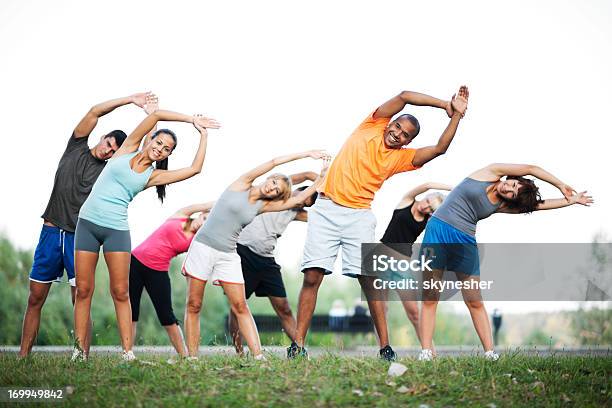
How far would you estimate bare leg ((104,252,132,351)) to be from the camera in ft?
25.6

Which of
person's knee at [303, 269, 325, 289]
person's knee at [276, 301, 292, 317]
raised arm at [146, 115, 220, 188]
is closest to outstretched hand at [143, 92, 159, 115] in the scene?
raised arm at [146, 115, 220, 188]

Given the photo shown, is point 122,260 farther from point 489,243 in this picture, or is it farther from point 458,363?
point 489,243

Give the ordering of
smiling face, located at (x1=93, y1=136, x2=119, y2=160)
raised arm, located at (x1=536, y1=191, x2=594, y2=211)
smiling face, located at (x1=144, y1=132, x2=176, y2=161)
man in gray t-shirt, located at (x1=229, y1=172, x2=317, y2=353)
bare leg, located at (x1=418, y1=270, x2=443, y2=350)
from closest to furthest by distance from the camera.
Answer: smiling face, located at (x1=144, y1=132, x2=176, y2=161) → bare leg, located at (x1=418, y1=270, x2=443, y2=350) → raised arm, located at (x1=536, y1=191, x2=594, y2=211) → smiling face, located at (x1=93, y1=136, x2=119, y2=160) → man in gray t-shirt, located at (x1=229, y1=172, x2=317, y2=353)

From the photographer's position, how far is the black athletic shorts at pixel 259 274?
9523 mm

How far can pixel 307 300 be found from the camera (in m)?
8.14

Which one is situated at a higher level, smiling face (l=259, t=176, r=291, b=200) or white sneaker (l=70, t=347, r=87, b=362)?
smiling face (l=259, t=176, r=291, b=200)

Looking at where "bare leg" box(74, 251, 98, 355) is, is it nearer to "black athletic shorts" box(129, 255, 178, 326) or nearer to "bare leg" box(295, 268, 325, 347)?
"black athletic shorts" box(129, 255, 178, 326)

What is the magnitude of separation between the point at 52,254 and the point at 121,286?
1.14m

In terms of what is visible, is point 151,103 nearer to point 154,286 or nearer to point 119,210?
point 119,210

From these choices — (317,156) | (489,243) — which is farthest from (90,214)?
(489,243)

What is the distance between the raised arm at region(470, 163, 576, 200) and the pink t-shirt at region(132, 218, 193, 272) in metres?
3.32

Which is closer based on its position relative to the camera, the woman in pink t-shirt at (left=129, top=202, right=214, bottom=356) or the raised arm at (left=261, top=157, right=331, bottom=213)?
the raised arm at (left=261, top=157, right=331, bottom=213)

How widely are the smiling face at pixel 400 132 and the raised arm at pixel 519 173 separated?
0.71 m

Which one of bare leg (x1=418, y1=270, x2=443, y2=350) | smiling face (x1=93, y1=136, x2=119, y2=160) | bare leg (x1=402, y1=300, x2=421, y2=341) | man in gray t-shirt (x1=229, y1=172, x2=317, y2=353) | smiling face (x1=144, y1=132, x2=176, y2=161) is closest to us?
smiling face (x1=144, y1=132, x2=176, y2=161)
